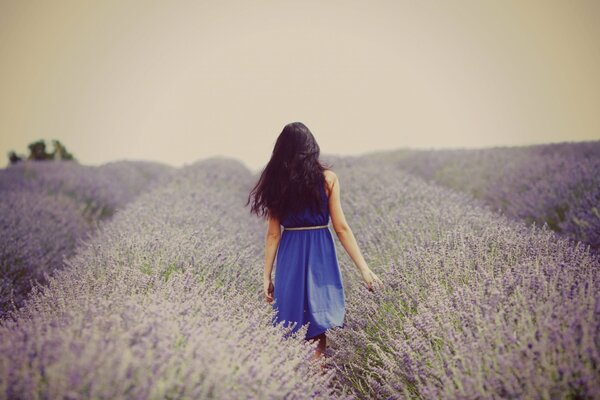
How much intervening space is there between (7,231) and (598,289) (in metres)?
4.27

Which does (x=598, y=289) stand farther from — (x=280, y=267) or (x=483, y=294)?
(x=280, y=267)

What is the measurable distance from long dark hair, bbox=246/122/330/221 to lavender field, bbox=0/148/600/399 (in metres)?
0.57

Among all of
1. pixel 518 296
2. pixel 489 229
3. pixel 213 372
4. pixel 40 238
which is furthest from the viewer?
pixel 40 238

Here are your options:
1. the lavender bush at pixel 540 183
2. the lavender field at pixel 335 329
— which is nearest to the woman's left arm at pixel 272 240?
the lavender field at pixel 335 329

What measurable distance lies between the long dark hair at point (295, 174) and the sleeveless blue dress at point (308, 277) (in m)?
0.05

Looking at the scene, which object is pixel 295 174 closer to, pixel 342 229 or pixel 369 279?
pixel 342 229

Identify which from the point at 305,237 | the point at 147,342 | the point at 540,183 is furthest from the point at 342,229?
the point at 540,183

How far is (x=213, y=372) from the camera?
4.16 feet

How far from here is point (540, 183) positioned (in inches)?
192

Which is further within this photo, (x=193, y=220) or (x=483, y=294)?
(x=193, y=220)

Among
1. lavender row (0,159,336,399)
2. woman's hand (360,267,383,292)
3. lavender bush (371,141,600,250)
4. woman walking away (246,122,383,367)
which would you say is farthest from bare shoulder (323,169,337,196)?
lavender bush (371,141,600,250)

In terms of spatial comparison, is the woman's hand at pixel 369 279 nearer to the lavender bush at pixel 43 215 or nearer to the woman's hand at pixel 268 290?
the woman's hand at pixel 268 290

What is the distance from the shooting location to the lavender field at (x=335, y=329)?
1.21 meters

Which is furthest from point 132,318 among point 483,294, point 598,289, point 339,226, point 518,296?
point 598,289
